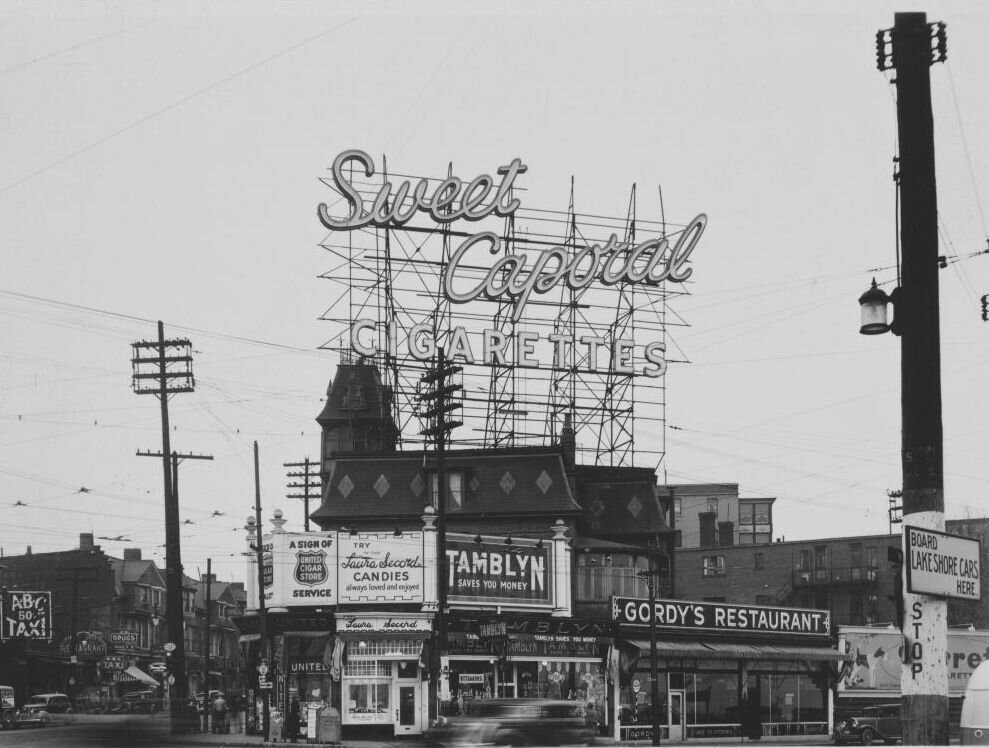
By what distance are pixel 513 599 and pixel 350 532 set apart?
7299 mm

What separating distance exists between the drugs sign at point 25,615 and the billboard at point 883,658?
44533 mm

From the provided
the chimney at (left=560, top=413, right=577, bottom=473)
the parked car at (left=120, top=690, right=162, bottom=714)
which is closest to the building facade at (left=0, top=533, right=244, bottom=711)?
the parked car at (left=120, top=690, right=162, bottom=714)

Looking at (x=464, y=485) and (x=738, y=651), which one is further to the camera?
(x=464, y=485)

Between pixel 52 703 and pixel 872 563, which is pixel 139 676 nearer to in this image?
pixel 52 703

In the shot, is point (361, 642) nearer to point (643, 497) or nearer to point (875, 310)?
point (643, 497)

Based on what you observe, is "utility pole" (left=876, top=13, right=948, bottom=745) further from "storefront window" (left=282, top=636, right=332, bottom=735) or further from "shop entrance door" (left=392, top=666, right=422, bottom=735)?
"storefront window" (left=282, top=636, right=332, bottom=735)

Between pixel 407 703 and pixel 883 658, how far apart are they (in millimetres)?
25745

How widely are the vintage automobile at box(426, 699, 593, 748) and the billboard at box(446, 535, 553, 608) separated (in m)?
25.3

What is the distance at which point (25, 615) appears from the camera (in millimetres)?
72625

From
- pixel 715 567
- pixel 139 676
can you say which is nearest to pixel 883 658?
pixel 715 567

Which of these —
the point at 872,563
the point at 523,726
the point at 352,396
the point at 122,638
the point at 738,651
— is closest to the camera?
the point at 523,726

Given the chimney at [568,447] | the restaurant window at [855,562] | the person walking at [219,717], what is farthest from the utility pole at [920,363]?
the restaurant window at [855,562]

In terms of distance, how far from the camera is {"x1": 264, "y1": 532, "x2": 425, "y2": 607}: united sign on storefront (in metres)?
50.2

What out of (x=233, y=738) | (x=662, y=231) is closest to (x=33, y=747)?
(x=233, y=738)
